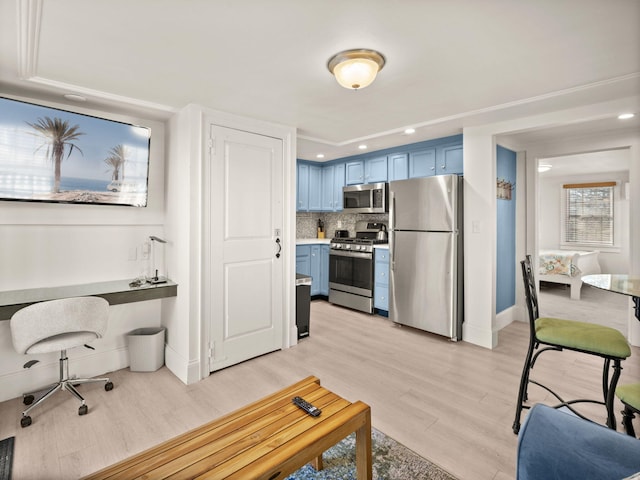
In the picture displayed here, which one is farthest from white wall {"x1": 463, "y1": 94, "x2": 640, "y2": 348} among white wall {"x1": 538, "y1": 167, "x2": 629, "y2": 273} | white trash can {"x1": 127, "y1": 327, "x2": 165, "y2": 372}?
white trash can {"x1": 127, "y1": 327, "x2": 165, "y2": 372}

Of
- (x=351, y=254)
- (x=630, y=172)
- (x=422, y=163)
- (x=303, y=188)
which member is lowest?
(x=351, y=254)

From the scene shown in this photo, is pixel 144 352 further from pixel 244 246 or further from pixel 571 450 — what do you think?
pixel 571 450

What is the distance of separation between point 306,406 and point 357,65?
1896 mm

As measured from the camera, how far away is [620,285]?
6.76 feet

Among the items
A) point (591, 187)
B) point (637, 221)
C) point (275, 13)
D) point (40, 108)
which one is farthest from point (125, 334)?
point (591, 187)

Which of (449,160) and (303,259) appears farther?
(303,259)

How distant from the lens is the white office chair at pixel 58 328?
216 centimetres

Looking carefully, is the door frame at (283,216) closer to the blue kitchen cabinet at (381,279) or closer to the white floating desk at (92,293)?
the white floating desk at (92,293)

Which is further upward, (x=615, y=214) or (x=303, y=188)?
(x=303, y=188)

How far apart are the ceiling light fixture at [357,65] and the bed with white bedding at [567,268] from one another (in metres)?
5.03

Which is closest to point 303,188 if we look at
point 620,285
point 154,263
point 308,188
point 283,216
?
point 308,188

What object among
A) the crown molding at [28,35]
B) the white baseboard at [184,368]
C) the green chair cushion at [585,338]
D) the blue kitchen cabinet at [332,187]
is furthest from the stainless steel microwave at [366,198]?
the crown molding at [28,35]

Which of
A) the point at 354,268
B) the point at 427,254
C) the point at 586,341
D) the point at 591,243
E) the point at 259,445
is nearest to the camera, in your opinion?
the point at 259,445

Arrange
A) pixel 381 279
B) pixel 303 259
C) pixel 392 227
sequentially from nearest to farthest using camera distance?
pixel 392 227 < pixel 381 279 < pixel 303 259
